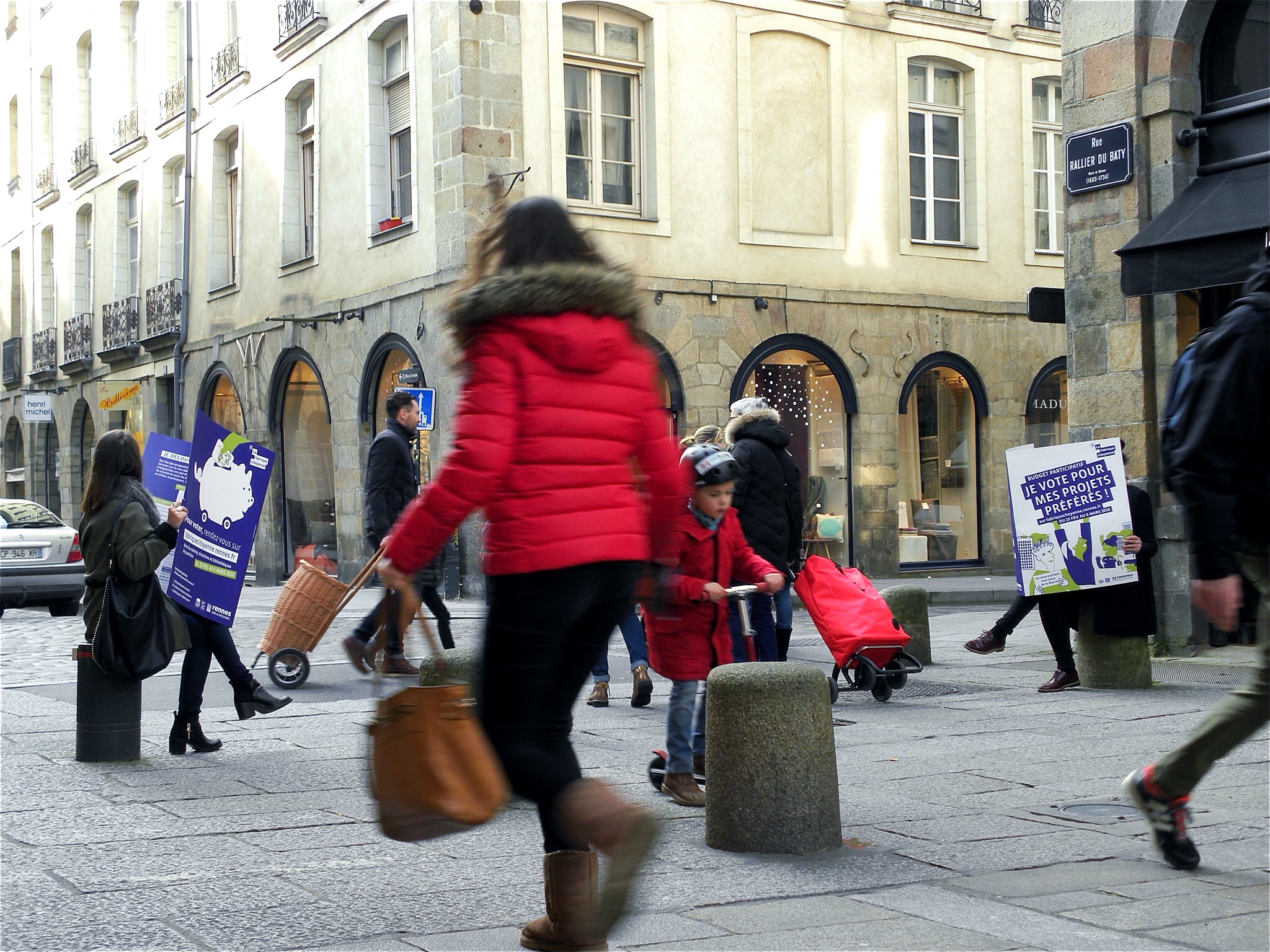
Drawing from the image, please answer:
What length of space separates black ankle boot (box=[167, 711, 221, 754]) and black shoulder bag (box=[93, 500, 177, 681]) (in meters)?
0.44

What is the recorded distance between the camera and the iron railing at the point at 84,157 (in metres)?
30.8

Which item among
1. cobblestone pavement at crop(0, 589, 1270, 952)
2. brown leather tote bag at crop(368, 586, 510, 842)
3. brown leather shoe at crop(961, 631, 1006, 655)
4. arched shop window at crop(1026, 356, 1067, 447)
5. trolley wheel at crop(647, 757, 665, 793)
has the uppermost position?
arched shop window at crop(1026, 356, 1067, 447)

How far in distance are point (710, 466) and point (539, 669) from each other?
8.71ft

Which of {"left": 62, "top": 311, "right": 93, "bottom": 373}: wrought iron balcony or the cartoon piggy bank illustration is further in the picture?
{"left": 62, "top": 311, "right": 93, "bottom": 373}: wrought iron balcony

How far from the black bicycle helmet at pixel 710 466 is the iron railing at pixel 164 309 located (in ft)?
71.3

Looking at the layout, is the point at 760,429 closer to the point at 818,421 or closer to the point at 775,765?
the point at 775,765

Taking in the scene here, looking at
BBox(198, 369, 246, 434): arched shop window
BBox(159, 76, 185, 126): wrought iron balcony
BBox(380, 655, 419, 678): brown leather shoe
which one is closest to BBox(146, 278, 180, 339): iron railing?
BBox(198, 369, 246, 434): arched shop window

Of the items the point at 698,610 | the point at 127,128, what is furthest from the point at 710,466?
the point at 127,128

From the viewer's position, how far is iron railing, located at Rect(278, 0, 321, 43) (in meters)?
21.2

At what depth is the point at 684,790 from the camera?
577cm

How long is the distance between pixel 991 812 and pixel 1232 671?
4436 millimetres

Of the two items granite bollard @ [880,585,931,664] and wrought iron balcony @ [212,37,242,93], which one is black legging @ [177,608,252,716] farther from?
wrought iron balcony @ [212,37,242,93]

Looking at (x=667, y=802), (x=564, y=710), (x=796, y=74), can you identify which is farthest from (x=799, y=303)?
(x=564, y=710)

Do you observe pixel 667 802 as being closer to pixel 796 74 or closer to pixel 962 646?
pixel 962 646
